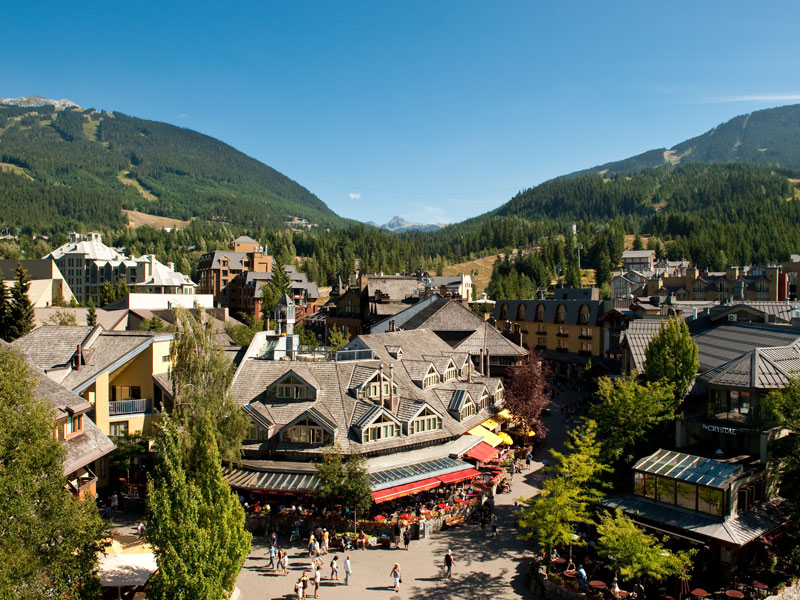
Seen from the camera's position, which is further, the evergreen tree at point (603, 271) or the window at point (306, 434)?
the evergreen tree at point (603, 271)

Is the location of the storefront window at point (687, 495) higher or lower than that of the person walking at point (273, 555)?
higher

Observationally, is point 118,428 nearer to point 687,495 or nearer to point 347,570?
point 347,570

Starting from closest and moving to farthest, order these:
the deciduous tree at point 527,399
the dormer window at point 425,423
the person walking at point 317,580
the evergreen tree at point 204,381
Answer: the person walking at point 317,580
the evergreen tree at point 204,381
the dormer window at point 425,423
the deciduous tree at point 527,399

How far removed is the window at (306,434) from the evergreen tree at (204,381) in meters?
2.98

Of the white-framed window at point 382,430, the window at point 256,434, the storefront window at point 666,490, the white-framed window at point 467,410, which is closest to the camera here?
the storefront window at point 666,490

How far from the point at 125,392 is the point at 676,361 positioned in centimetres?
3678

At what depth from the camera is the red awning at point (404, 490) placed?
3097 centimetres

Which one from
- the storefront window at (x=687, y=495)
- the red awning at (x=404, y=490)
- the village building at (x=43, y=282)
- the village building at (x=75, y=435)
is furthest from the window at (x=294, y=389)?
the village building at (x=43, y=282)

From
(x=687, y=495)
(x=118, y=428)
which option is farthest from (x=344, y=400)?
(x=687, y=495)

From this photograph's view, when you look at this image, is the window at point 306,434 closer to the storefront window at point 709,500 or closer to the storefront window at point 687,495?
the storefront window at point 687,495

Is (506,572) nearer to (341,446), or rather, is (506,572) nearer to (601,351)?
(341,446)

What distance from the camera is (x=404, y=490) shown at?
105 feet

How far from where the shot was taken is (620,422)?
33094 millimetres

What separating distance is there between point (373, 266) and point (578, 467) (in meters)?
150
